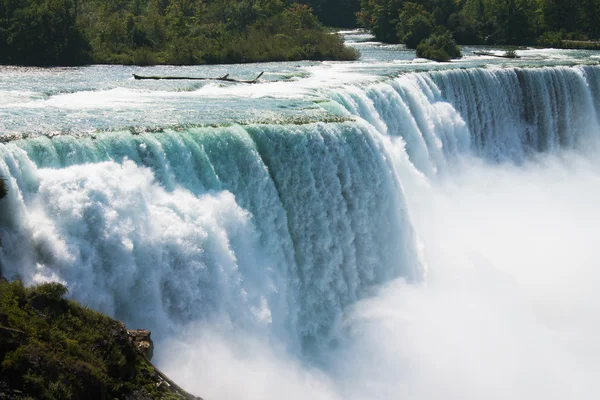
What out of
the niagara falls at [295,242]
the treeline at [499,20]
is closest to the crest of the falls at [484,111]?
the niagara falls at [295,242]

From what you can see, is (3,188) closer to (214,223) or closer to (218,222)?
(214,223)

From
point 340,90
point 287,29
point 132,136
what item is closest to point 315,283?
point 132,136

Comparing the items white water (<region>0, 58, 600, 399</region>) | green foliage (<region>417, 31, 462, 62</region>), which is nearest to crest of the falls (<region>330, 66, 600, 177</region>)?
white water (<region>0, 58, 600, 399</region>)

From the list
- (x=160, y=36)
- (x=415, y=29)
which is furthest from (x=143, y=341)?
(x=415, y=29)

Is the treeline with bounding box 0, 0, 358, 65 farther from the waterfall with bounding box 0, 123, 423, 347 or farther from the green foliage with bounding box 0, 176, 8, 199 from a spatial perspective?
the green foliage with bounding box 0, 176, 8, 199

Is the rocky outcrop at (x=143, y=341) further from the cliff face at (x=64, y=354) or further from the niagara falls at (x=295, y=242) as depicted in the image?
the niagara falls at (x=295, y=242)

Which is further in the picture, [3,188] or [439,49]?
[439,49]

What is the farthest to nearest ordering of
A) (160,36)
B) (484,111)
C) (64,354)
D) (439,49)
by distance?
(160,36)
(439,49)
(484,111)
(64,354)
